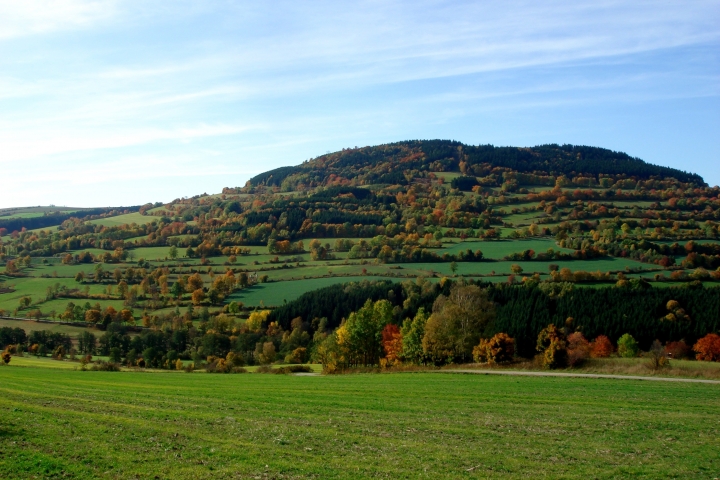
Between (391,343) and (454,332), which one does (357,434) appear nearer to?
(454,332)

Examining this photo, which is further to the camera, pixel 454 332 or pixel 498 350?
pixel 454 332

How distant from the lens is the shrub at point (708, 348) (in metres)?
73.8

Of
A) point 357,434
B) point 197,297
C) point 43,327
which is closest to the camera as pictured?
point 357,434

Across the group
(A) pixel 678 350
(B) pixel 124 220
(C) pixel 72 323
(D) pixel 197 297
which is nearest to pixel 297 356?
(D) pixel 197 297

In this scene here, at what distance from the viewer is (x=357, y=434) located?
63.8ft

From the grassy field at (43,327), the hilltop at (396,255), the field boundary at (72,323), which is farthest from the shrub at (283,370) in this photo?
the grassy field at (43,327)

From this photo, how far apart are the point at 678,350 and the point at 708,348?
4709mm

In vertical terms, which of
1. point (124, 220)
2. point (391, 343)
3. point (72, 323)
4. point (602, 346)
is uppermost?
point (124, 220)

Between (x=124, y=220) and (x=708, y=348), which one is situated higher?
(x=124, y=220)

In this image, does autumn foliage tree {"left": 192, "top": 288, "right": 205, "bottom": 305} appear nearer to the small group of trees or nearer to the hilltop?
the hilltop

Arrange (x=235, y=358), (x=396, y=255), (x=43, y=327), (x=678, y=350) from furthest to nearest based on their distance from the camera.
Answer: (x=396, y=255) < (x=43, y=327) < (x=235, y=358) < (x=678, y=350)

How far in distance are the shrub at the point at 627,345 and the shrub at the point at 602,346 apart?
5.80 feet

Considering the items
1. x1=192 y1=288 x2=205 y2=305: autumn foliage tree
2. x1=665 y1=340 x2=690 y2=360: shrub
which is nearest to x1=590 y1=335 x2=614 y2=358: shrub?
x1=665 y1=340 x2=690 y2=360: shrub

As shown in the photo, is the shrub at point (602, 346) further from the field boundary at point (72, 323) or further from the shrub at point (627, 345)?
the field boundary at point (72, 323)
